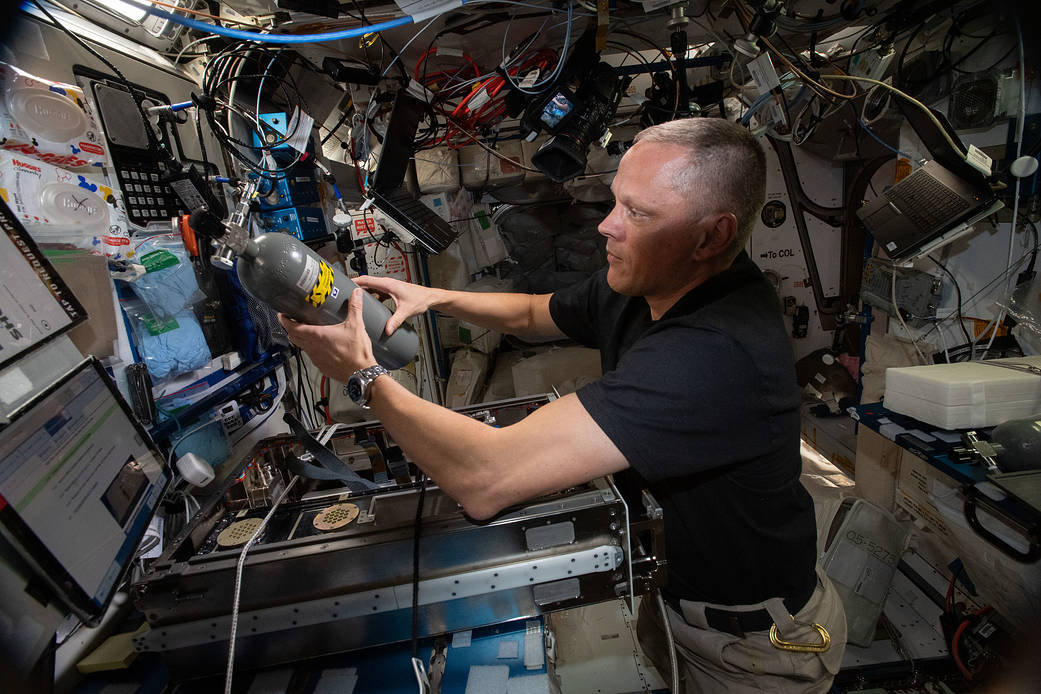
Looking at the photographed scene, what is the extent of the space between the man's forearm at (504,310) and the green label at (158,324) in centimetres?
94

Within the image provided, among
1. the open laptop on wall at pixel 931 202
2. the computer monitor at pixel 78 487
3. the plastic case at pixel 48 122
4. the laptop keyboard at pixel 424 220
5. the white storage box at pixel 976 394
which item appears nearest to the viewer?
the computer monitor at pixel 78 487

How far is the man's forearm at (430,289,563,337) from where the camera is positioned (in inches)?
64.6

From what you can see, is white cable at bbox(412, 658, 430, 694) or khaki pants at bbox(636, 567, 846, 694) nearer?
white cable at bbox(412, 658, 430, 694)

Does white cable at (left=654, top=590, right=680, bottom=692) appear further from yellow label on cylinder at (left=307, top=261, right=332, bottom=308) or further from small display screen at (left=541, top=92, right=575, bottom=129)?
small display screen at (left=541, top=92, right=575, bottom=129)

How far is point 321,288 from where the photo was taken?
1078 mm

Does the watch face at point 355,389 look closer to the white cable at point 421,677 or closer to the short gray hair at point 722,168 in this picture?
the white cable at point 421,677

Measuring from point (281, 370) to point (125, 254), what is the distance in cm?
106

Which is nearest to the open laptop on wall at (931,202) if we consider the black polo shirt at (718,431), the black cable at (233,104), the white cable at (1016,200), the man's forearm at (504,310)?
the white cable at (1016,200)

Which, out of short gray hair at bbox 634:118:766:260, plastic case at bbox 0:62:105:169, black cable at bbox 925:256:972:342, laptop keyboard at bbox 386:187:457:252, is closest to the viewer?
short gray hair at bbox 634:118:766:260

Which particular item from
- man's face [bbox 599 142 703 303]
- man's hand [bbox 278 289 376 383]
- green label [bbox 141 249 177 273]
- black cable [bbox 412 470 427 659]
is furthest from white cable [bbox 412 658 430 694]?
green label [bbox 141 249 177 273]

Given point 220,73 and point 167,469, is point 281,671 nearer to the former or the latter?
point 167,469

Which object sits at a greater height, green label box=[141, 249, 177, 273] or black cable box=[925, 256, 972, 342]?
green label box=[141, 249, 177, 273]

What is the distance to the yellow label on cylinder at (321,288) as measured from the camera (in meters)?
1.06

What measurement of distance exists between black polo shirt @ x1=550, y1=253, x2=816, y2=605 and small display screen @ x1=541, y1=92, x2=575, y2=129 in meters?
1.06
